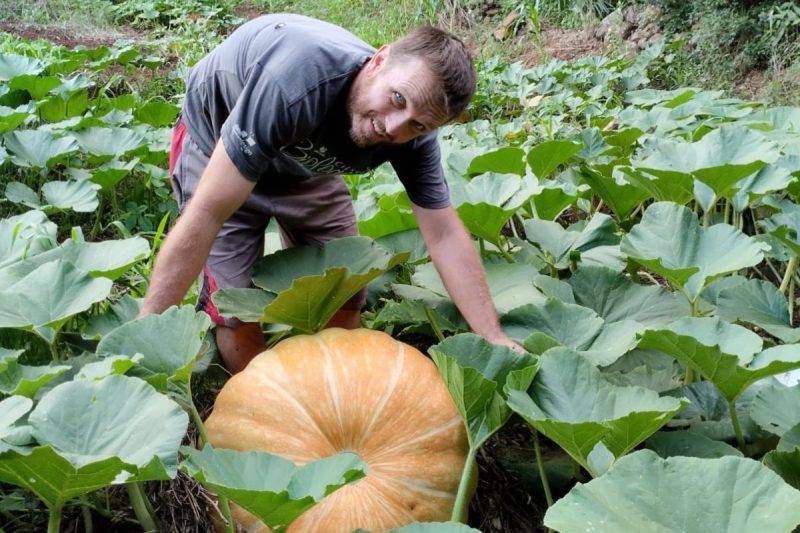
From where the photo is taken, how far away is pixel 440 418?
1882 mm

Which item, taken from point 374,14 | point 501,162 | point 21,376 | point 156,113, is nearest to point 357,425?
point 21,376

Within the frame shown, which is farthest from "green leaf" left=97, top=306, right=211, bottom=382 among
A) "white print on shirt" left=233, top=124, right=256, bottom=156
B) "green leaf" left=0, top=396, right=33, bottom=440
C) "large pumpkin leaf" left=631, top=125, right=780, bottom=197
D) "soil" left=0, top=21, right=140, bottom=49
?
"soil" left=0, top=21, right=140, bottom=49

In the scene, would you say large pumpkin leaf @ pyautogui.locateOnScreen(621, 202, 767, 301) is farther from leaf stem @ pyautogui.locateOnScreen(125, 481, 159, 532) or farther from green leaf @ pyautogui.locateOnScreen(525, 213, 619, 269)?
leaf stem @ pyautogui.locateOnScreen(125, 481, 159, 532)

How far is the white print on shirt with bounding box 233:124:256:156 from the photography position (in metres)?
1.98

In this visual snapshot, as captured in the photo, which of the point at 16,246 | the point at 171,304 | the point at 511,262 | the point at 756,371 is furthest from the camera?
the point at 511,262

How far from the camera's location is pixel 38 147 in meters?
3.67

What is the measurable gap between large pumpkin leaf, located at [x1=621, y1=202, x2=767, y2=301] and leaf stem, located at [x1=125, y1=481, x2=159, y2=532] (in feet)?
4.13

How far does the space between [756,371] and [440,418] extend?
68cm

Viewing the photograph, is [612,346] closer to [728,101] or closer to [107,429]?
[107,429]

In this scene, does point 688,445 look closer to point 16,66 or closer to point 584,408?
point 584,408

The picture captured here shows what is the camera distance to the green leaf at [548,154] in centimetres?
288

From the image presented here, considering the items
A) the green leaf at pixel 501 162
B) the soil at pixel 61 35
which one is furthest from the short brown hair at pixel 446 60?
the soil at pixel 61 35

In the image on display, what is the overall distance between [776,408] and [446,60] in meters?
1.05

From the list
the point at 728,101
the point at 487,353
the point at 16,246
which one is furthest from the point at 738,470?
the point at 728,101
